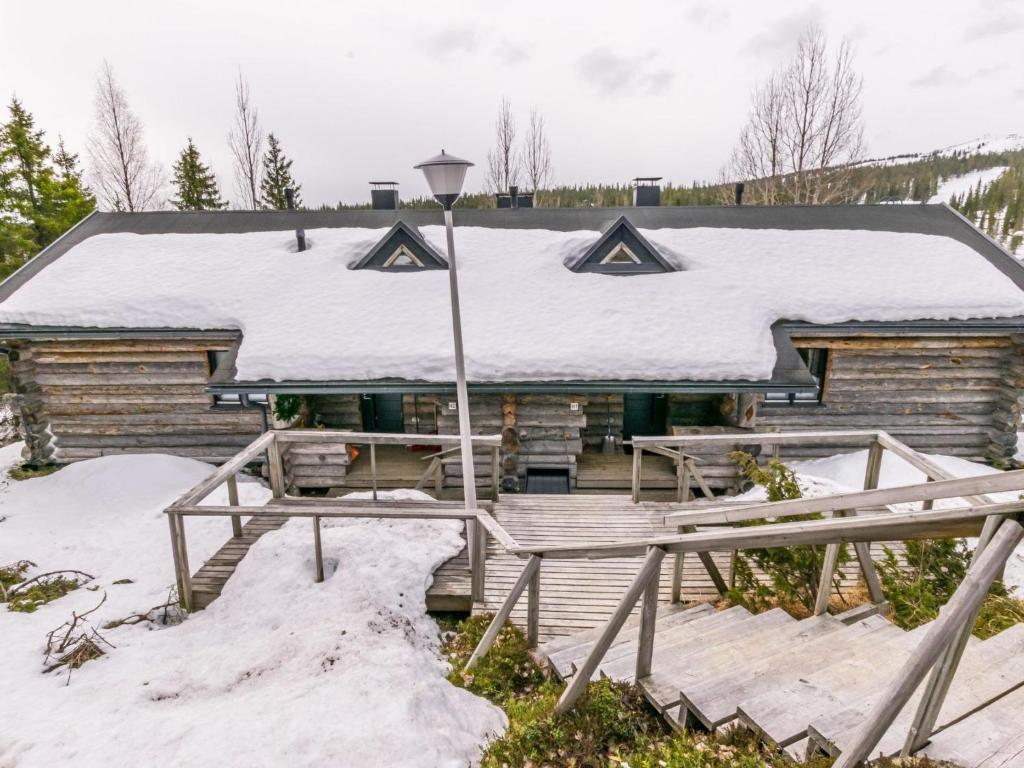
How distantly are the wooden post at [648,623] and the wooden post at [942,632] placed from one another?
1485 millimetres

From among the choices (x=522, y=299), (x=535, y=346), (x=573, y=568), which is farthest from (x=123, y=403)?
(x=573, y=568)

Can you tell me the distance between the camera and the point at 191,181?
35125 millimetres

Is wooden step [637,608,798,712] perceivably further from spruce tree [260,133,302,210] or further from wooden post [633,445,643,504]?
spruce tree [260,133,302,210]

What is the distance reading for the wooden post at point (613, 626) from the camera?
3578 mm

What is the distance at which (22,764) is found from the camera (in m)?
3.94

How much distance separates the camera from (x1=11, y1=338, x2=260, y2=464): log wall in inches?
458

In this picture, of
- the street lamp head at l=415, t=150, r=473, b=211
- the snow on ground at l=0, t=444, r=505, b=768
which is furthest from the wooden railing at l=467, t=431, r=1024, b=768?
the street lamp head at l=415, t=150, r=473, b=211

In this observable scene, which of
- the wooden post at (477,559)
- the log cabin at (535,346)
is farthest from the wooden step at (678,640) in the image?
the log cabin at (535,346)

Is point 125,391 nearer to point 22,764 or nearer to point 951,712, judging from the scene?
point 22,764

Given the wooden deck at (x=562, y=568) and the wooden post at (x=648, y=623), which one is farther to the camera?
the wooden deck at (x=562, y=568)

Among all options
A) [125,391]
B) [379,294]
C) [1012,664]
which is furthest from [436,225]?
[1012,664]

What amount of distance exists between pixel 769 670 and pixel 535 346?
24.2ft

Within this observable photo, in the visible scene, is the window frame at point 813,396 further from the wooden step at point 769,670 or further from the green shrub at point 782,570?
the wooden step at point 769,670

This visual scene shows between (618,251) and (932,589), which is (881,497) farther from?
(618,251)
